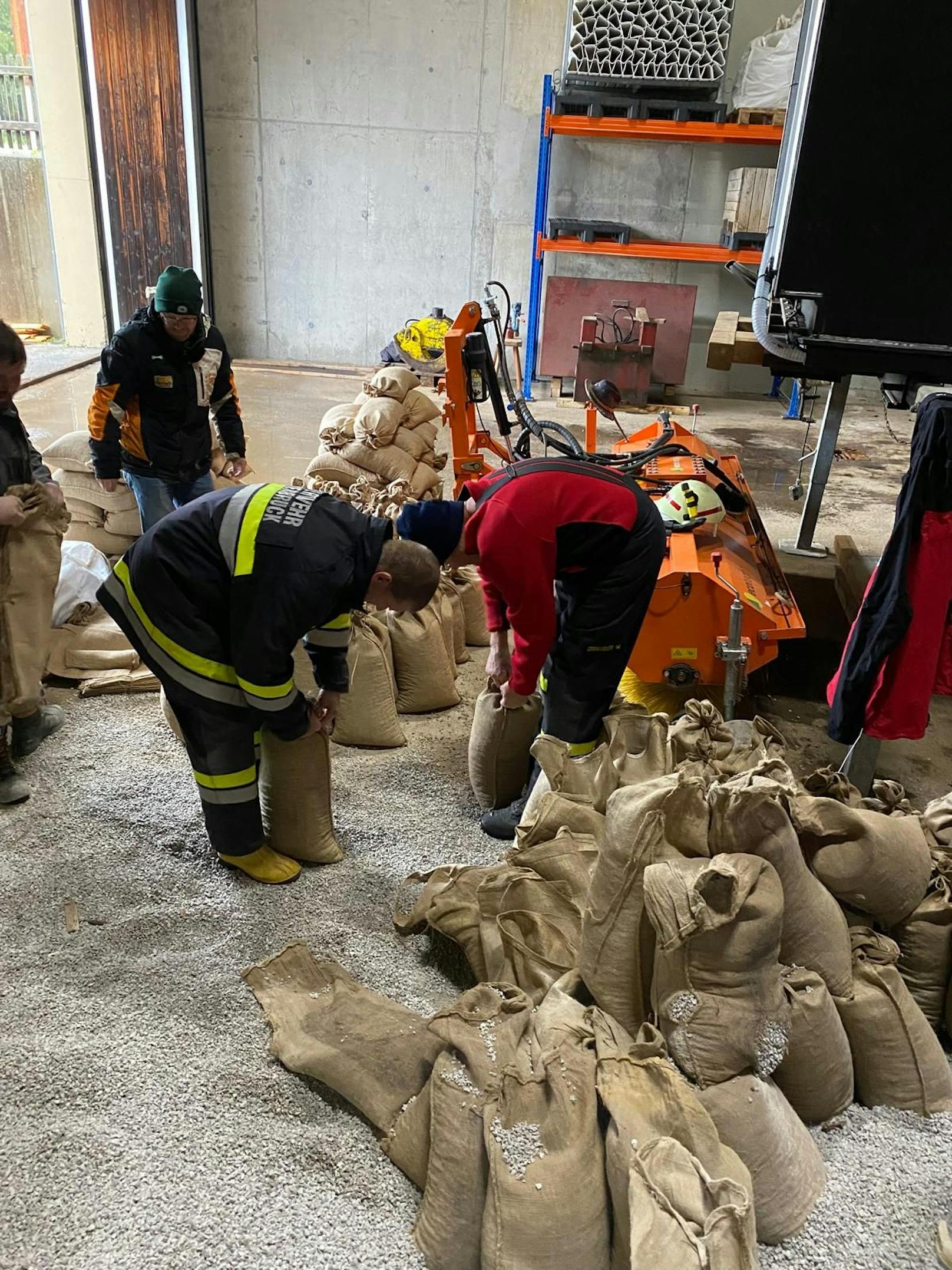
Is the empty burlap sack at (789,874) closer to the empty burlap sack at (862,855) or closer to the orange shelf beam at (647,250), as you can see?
the empty burlap sack at (862,855)

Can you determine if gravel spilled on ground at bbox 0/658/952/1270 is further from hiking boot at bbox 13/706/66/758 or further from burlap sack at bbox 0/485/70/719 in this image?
burlap sack at bbox 0/485/70/719

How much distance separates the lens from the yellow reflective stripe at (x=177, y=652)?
2.56 metres

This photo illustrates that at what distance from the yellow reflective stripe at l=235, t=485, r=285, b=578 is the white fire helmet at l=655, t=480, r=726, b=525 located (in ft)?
6.44

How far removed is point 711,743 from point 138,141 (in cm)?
1001

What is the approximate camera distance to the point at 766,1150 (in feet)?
5.81

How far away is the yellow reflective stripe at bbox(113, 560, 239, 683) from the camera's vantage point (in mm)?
2557

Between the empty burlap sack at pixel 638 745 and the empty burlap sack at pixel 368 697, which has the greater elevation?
the empty burlap sack at pixel 638 745

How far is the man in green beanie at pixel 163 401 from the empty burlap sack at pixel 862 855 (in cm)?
324

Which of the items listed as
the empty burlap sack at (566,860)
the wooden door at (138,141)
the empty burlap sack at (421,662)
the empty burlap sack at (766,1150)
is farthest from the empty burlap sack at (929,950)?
the wooden door at (138,141)

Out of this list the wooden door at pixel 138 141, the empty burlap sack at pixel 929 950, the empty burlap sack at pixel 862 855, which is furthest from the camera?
the wooden door at pixel 138 141

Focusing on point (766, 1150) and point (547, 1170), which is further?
point (766, 1150)

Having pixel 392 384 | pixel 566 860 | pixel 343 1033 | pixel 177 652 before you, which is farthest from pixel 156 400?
pixel 343 1033

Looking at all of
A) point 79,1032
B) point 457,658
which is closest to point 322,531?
point 79,1032

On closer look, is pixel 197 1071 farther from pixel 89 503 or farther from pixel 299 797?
pixel 89 503
